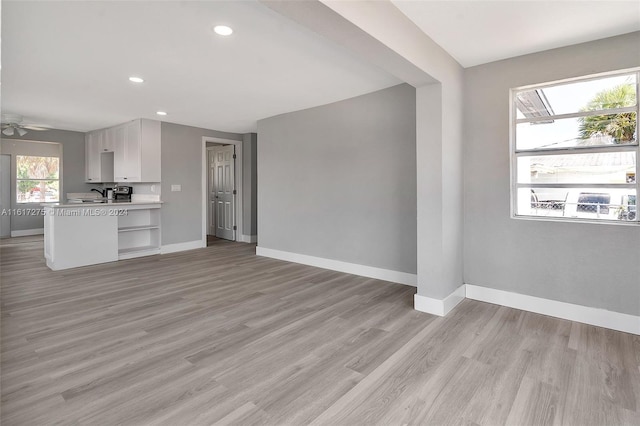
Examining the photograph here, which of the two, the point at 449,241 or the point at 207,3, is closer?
the point at 207,3

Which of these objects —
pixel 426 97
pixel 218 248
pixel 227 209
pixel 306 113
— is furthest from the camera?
pixel 227 209

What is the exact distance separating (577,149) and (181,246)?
20.0ft

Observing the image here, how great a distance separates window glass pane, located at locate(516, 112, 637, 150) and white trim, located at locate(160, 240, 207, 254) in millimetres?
5606

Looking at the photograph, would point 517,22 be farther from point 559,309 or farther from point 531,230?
point 559,309

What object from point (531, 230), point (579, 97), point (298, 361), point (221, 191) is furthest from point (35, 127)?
point (579, 97)

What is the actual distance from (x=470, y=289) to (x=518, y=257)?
0.58 meters

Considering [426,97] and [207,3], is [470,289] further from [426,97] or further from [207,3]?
[207,3]

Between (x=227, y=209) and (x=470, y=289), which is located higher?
(x=227, y=209)

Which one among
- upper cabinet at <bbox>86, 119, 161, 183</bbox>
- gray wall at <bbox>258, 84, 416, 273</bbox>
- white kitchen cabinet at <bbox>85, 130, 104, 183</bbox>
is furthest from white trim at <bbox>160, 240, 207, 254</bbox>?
white kitchen cabinet at <bbox>85, 130, 104, 183</bbox>

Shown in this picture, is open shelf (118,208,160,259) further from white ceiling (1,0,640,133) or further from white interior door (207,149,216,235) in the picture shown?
white ceiling (1,0,640,133)

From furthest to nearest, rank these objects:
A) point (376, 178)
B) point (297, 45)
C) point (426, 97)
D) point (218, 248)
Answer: point (218, 248) < point (376, 178) < point (426, 97) < point (297, 45)

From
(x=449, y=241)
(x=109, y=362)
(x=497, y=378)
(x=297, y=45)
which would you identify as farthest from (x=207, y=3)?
(x=497, y=378)

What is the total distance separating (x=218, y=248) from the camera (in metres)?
6.61

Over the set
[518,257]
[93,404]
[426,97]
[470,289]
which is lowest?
[93,404]
